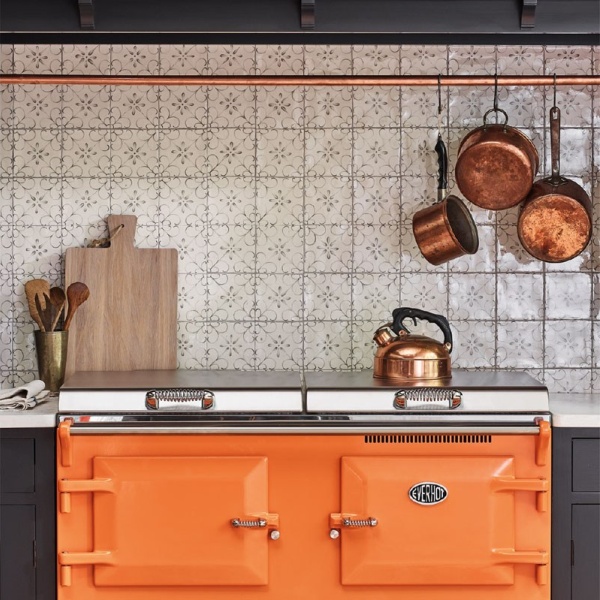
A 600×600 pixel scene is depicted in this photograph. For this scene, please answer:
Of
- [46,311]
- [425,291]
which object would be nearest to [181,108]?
[46,311]

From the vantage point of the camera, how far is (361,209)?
323cm

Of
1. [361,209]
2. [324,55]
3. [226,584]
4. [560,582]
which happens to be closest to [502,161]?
[361,209]

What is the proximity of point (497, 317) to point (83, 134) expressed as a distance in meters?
1.77

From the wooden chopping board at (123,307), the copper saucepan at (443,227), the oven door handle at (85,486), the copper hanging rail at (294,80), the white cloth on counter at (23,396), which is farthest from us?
the wooden chopping board at (123,307)

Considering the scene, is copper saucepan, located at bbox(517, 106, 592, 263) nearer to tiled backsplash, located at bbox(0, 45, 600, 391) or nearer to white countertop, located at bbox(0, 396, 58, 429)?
tiled backsplash, located at bbox(0, 45, 600, 391)

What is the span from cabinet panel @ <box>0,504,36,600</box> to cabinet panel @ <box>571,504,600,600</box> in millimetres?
1765

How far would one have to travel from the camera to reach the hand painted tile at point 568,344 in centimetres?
325

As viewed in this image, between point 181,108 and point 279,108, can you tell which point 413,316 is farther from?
point 181,108

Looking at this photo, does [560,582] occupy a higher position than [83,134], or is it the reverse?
[83,134]

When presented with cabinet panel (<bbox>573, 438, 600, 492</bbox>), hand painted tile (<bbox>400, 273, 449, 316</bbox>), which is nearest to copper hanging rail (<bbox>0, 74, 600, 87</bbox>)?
hand painted tile (<bbox>400, 273, 449, 316</bbox>)

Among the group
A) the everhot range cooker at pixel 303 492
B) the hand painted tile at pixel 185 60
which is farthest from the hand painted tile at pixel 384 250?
the hand painted tile at pixel 185 60

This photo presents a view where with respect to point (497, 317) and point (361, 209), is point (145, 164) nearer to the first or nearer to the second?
point (361, 209)

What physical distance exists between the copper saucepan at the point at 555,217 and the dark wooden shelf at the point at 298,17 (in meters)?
0.46

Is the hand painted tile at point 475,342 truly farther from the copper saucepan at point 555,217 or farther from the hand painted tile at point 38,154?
the hand painted tile at point 38,154
